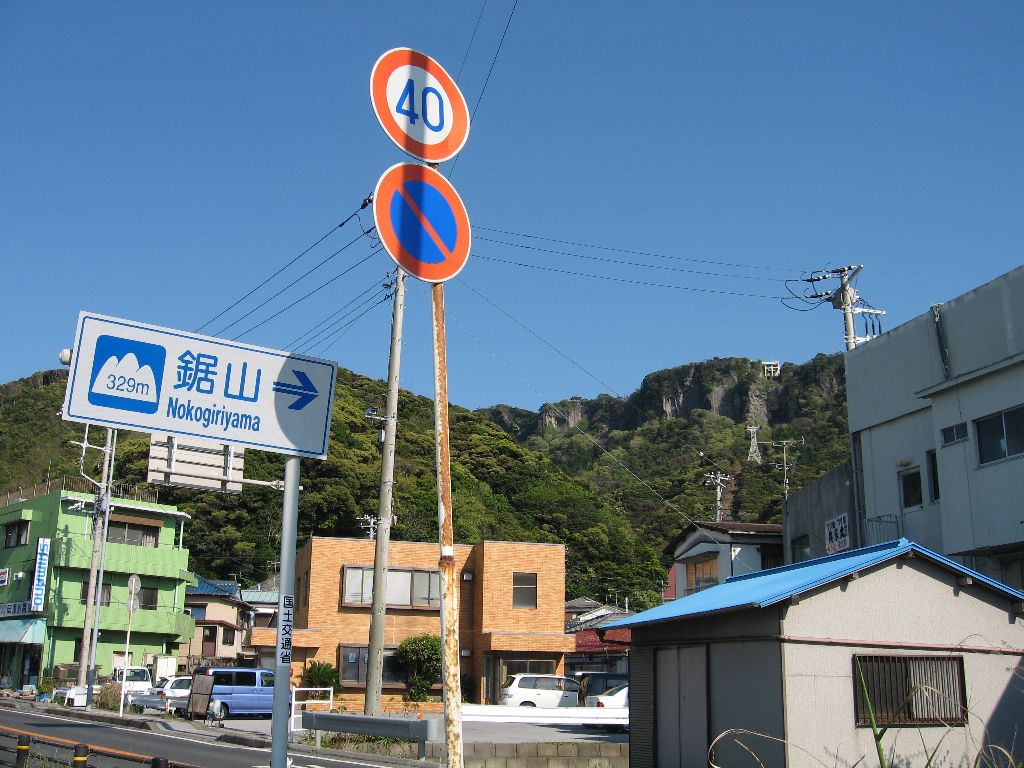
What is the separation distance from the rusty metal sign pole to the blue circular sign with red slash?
21 centimetres

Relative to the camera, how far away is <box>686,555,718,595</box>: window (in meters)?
33.6

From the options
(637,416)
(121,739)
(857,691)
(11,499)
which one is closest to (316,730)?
(121,739)

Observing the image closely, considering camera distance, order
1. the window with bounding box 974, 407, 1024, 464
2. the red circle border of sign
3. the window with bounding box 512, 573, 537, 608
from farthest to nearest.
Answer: the window with bounding box 512, 573, 537, 608 → the window with bounding box 974, 407, 1024, 464 → the red circle border of sign

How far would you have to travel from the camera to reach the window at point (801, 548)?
2970cm

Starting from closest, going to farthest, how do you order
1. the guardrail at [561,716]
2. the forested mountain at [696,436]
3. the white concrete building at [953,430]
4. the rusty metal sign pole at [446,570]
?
the rusty metal sign pole at [446,570]
the white concrete building at [953,430]
the guardrail at [561,716]
the forested mountain at [696,436]

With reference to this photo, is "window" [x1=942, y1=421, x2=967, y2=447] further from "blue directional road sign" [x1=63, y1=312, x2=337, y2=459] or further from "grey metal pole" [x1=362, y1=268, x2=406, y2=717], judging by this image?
"blue directional road sign" [x1=63, y1=312, x2=337, y2=459]

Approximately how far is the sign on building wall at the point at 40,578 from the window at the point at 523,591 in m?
21.1

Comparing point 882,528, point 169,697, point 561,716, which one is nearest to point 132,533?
point 169,697

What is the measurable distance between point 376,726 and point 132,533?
3453 cm

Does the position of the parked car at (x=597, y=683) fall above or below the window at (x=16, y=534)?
below

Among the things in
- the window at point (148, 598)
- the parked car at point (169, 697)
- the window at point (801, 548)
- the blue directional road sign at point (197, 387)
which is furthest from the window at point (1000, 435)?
the window at point (148, 598)

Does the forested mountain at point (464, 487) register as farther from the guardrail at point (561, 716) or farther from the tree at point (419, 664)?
the guardrail at point (561, 716)

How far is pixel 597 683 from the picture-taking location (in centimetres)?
3028

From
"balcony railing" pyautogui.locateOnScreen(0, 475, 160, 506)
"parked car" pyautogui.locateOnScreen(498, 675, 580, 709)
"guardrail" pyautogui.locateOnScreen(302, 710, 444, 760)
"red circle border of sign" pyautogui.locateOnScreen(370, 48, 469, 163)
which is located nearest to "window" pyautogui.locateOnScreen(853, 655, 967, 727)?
"guardrail" pyautogui.locateOnScreen(302, 710, 444, 760)
